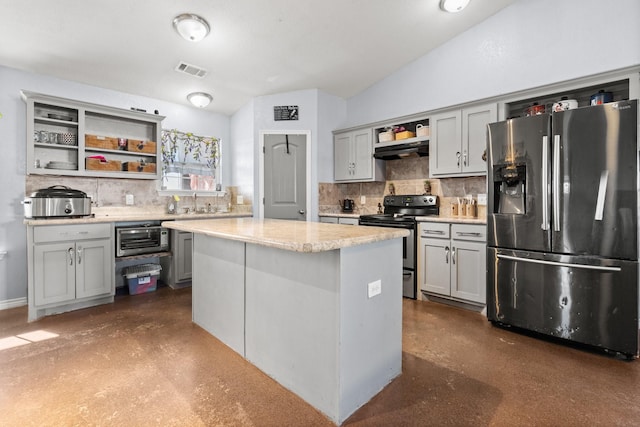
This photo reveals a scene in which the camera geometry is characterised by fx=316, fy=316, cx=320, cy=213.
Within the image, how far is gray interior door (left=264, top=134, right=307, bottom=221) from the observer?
15.5 ft

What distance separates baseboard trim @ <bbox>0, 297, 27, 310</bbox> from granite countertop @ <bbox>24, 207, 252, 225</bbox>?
1.08m

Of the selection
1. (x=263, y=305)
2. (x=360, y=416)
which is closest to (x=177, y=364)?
(x=263, y=305)

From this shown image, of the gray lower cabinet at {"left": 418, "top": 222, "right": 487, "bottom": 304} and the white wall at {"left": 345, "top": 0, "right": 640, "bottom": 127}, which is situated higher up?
the white wall at {"left": 345, "top": 0, "right": 640, "bottom": 127}

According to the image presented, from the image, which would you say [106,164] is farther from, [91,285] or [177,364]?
[177,364]

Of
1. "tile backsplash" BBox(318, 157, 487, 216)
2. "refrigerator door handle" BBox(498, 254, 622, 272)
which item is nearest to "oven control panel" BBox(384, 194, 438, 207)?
"tile backsplash" BBox(318, 157, 487, 216)

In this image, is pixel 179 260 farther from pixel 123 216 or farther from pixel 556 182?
pixel 556 182

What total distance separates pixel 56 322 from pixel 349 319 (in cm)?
299

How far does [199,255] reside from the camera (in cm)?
284

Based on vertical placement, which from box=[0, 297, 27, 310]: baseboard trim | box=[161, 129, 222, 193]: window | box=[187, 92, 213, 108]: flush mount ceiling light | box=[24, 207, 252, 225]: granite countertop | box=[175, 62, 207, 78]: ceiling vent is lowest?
box=[0, 297, 27, 310]: baseboard trim

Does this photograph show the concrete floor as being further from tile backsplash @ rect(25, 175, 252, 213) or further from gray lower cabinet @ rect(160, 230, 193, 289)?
tile backsplash @ rect(25, 175, 252, 213)

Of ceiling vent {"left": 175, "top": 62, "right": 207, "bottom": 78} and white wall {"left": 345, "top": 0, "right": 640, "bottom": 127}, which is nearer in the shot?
white wall {"left": 345, "top": 0, "right": 640, "bottom": 127}

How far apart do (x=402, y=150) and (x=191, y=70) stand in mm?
2794

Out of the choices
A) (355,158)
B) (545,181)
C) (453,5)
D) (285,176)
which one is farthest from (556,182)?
(285,176)

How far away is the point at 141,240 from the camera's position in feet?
12.3
